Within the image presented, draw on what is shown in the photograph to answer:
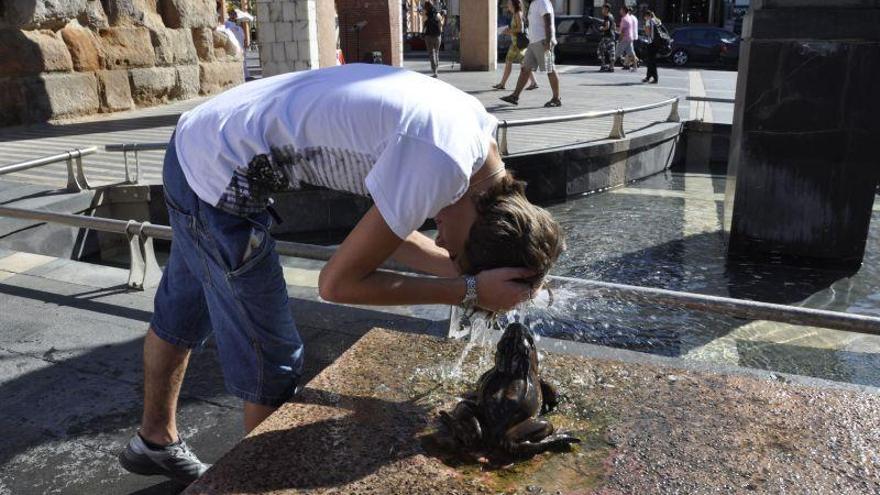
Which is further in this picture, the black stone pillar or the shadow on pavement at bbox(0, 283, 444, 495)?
the black stone pillar

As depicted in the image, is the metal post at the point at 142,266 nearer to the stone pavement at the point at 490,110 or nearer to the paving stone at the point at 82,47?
the stone pavement at the point at 490,110

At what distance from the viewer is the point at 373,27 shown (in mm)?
18766

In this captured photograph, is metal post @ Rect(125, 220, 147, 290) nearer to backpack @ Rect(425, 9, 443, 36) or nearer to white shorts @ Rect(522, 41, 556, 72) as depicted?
white shorts @ Rect(522, 41, 556, 72)

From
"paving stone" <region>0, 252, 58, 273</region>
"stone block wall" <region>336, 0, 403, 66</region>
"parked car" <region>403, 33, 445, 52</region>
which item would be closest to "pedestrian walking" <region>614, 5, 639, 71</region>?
"stone block wall" <region>336, 0, 403, 66</region>

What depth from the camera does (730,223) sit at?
645cm

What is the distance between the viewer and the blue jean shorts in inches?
81.7

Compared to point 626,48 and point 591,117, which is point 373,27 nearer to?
point 626,48

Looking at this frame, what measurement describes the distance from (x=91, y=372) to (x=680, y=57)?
23.9m

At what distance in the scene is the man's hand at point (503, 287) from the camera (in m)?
1.85

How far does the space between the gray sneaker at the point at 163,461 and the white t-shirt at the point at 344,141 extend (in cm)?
95

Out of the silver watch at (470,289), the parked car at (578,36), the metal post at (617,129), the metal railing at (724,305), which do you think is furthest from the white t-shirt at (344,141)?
the parked car at (578,36)

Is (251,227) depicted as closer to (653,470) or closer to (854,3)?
(653,470)

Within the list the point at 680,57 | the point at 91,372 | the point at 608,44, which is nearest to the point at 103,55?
the point at 91,372

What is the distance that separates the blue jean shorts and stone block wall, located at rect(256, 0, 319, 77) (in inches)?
414
